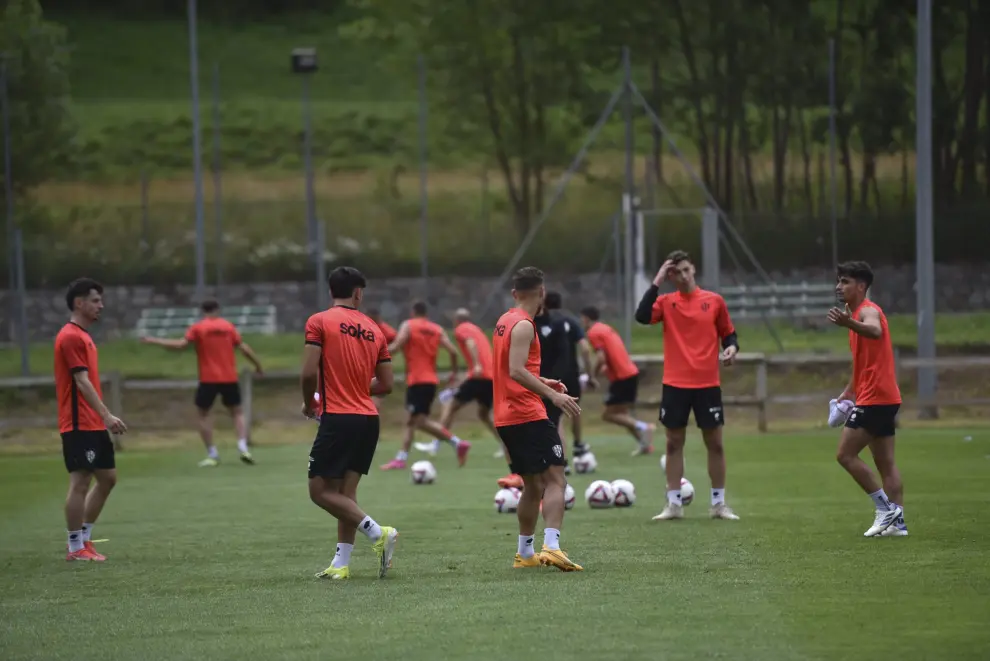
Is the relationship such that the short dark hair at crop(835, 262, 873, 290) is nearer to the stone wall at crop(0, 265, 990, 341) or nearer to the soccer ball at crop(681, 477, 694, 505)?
the soccer ball at crop(681, 477, 694, 505)

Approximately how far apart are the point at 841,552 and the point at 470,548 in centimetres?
286

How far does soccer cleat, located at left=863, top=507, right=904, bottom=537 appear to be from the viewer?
11711 millimetres

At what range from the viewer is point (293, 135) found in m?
56.8

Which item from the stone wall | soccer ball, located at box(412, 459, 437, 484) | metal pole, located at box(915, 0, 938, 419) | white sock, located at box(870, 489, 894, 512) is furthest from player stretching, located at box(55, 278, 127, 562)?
the stone wall

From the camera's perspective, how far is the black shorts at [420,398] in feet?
70.2

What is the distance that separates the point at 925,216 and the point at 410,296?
1339cm

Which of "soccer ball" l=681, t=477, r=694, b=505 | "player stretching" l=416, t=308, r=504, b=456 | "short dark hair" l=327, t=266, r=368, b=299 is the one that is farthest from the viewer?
"player stretching" l=416, t=308, r=504, b=456

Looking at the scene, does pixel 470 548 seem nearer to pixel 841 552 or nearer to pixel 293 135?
pixel 841 552

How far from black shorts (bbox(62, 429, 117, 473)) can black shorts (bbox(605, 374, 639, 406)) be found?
10708 mm

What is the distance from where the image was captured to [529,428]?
415 inches

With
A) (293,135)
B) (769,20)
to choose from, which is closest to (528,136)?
(769,20)

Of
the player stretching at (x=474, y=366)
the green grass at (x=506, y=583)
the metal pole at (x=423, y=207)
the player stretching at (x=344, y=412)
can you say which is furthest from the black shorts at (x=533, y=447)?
the metal pole at (x=423, y=207)

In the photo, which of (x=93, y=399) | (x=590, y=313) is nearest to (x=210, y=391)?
(x=590, y=313)

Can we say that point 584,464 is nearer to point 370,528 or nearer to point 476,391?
point 476,391
